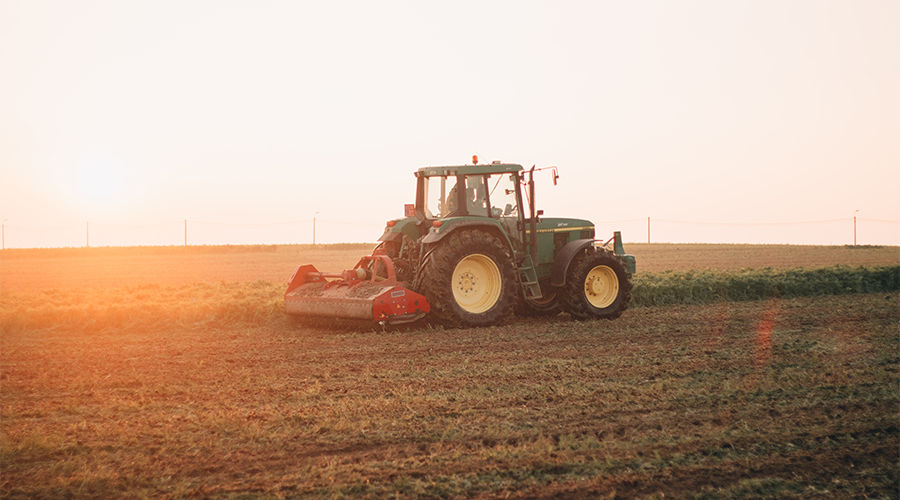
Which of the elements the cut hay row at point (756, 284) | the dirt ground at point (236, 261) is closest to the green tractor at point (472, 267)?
the cut hay row at point (756, 284)

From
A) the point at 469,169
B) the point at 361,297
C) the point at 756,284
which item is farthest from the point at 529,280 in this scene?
the point at 756,284

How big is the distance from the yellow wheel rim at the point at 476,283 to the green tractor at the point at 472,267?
1 cm

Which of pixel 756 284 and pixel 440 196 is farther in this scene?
pixel 756 284

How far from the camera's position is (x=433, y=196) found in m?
11.1

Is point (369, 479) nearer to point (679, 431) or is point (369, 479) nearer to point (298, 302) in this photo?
point (679, 431)

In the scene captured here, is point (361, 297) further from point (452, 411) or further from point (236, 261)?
point (236, 261)

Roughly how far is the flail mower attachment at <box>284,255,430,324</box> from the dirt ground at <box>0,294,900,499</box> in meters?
0.59

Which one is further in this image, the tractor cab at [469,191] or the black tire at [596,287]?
the black tire at [596,287]

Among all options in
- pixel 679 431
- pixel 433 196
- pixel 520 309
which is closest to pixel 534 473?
pixel 679 431

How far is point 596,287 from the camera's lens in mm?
11992

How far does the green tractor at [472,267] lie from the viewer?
10070 mm

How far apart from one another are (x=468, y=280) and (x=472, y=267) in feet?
0.67

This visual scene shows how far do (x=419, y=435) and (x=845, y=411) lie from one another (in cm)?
327

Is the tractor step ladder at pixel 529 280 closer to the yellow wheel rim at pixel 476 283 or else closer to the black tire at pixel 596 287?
the black tire at pixel 596 287
